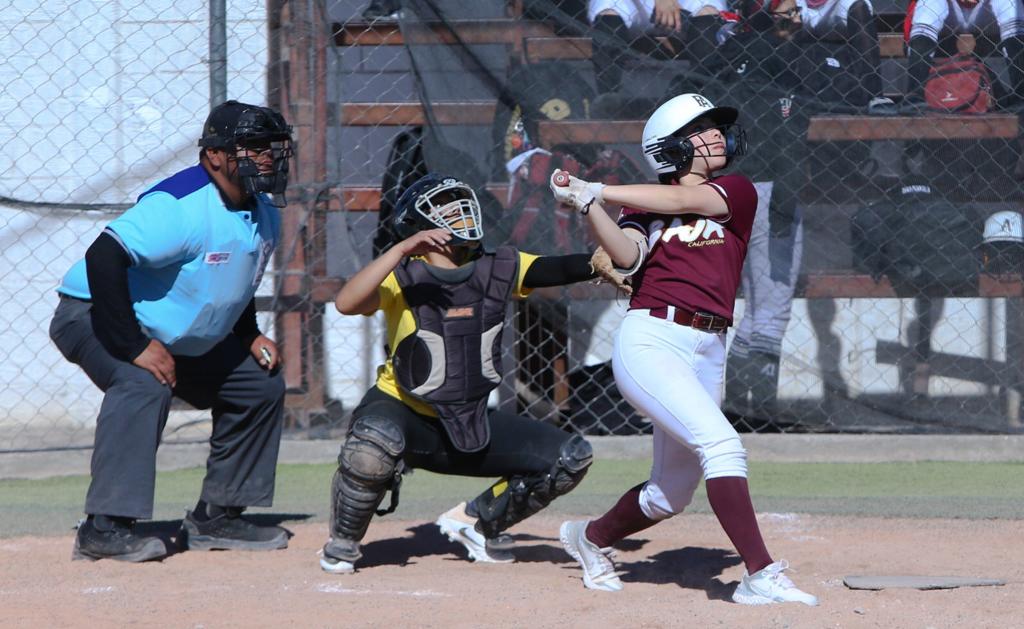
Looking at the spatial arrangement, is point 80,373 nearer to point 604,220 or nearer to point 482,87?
point 482,87

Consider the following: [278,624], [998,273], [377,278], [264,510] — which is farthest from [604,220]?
[998,273]

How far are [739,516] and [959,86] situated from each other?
11.9ft

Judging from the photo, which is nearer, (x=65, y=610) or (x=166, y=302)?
(x=65, y=610)

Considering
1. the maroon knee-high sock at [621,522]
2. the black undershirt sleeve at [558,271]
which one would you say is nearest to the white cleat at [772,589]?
the maroon knee-high sock at [621,522]

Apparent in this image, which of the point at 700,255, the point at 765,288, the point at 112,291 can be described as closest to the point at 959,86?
the point at 765,288

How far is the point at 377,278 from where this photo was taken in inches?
170

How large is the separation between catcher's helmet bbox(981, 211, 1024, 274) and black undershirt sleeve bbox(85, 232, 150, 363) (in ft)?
14.0

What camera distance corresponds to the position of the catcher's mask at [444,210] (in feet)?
14.6

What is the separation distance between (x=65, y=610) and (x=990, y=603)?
110 inches

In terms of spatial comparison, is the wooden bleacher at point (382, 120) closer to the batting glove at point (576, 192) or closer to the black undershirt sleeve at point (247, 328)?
the black undershirt sleeve at point (247, 328)

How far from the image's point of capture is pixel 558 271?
181 inches

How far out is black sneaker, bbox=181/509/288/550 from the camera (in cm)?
502

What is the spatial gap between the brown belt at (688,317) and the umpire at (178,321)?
1570mm

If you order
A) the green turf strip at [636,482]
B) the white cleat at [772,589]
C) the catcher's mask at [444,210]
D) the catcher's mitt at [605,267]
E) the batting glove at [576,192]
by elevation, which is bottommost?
the green turf strip at [636,482]
